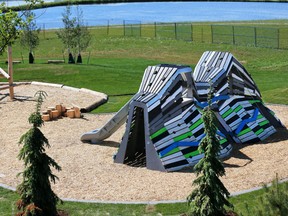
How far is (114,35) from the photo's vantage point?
60.3m

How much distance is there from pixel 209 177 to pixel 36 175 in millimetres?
3621

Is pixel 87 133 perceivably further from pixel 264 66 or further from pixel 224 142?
pixel 264 66

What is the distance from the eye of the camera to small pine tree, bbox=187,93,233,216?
436 inches

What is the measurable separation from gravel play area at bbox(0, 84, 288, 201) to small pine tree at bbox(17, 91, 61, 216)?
2.11 m

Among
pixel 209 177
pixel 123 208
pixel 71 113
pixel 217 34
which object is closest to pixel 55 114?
pixel 71 113

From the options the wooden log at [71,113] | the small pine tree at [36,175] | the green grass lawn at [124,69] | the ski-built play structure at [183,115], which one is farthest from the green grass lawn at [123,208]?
the wooden log at [71,113]

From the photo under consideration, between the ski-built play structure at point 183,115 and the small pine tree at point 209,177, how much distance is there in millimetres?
3930

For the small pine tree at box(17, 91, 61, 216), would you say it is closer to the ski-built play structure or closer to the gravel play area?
the gravel play area

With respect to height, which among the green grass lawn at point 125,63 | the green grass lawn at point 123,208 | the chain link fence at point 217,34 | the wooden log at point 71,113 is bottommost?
the green grass lawn at point 123,208

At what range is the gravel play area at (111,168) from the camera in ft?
48.5

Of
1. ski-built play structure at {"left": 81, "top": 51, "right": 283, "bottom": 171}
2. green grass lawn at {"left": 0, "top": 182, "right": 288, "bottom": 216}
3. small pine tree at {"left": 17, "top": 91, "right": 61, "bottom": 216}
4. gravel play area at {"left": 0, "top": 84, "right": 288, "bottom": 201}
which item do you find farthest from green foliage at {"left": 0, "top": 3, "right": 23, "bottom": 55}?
small pine tree at {"left": 17, "top": 91, "right": 61, "bottom": 216}

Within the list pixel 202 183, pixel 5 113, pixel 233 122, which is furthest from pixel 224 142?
pixel 5 113

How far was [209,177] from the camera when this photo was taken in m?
11.1

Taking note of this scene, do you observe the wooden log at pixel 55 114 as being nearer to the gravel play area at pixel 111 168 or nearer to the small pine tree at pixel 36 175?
the gravel play area at pixel 111 168
